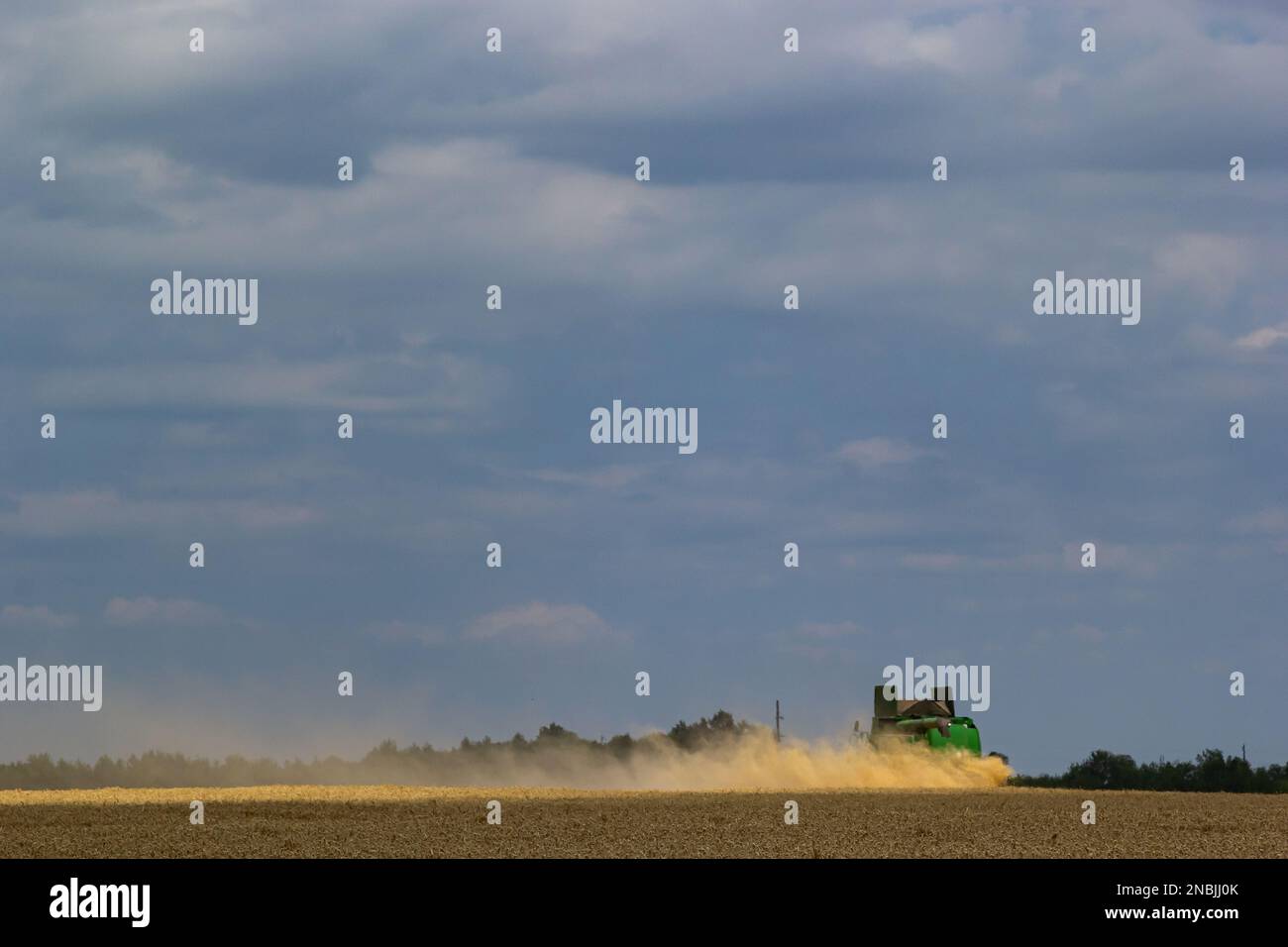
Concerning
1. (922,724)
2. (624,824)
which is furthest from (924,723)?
(624,824)

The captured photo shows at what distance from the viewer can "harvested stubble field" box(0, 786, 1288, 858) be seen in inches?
1663

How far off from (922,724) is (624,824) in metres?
30.3

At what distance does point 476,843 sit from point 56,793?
30577 mm

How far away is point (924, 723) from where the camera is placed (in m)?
77.5

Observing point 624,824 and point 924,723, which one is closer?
point 624,824

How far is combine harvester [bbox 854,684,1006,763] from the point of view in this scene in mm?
77438

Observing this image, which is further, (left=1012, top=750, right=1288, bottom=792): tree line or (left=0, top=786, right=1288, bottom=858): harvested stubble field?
(left=1012, top=750, right=1288, bottom=792): tree line

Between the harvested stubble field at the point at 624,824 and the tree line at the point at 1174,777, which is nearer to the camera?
the harvested stubble field at the point at 624,824

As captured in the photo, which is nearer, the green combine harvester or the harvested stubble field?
the harvested stubble field

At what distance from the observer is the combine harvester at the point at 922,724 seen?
77.4m

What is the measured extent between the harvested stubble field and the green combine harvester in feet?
25.2

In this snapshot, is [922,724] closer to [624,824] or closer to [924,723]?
[924,723]

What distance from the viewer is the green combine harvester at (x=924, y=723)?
3049 inches
